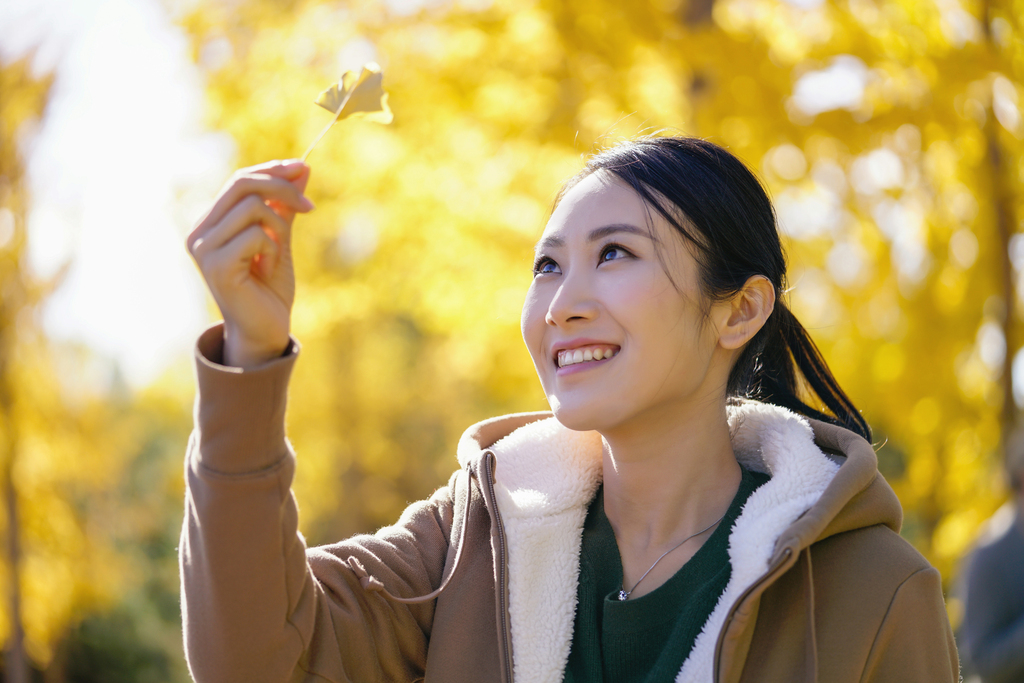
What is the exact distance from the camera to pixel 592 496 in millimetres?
1853

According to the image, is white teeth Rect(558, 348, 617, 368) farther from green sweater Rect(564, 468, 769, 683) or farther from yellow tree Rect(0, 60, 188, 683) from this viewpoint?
yellow tree Rect(0, 60, 188, 683)

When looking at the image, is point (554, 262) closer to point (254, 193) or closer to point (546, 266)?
point (546, 266)

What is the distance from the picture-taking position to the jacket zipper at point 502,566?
60.9 inches

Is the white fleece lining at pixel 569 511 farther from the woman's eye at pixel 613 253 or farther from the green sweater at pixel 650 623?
the woman's eye at pixel 613 253

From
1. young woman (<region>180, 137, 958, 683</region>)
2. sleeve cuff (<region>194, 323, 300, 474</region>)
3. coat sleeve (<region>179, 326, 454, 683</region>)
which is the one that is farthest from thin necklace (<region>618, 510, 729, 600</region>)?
sleeve cuff (<region>194, 323, 300, 474</region>)

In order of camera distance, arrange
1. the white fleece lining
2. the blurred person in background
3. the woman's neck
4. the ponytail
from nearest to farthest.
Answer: the white fleece lining, the woman's neck, the ponytail, the blurred person in background

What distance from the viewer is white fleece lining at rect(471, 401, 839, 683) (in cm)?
150

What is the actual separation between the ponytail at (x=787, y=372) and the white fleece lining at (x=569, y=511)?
11cm

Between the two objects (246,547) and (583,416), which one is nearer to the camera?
(246,547)

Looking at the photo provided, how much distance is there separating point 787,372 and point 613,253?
647mm

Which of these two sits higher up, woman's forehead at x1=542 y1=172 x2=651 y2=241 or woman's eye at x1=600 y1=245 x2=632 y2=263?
woman's forehead at x1=542 y1=172 x2=651 y2=241

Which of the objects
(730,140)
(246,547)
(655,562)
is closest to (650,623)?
(655,562)

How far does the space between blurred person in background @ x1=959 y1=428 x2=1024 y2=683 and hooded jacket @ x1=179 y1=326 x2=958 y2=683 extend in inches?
79.7

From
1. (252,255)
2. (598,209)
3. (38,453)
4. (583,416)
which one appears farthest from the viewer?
(38,453)
